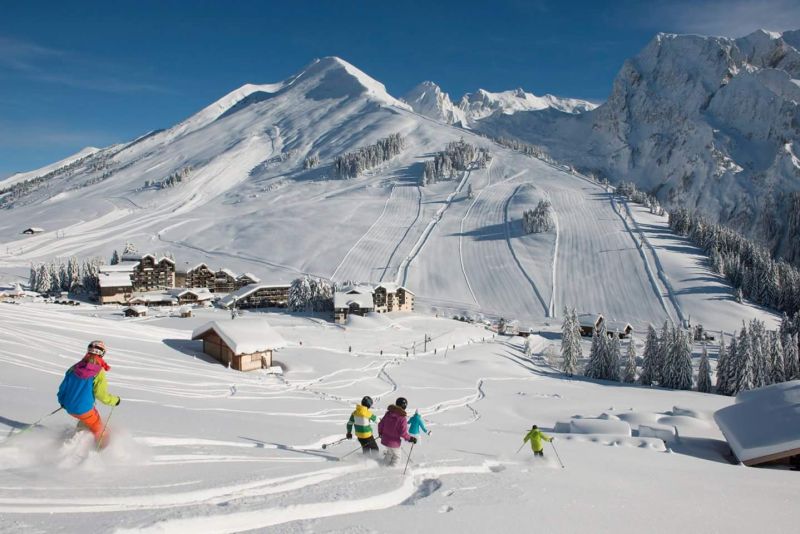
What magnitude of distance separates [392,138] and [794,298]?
141 m

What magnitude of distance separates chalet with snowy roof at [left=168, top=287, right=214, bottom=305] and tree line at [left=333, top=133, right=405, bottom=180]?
324ft

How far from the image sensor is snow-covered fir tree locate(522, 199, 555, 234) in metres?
110

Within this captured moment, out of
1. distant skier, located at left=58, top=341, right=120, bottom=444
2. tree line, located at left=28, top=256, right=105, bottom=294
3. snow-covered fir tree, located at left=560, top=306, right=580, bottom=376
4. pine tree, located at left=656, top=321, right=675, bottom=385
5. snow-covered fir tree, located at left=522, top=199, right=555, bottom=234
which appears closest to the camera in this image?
distant skier, located at left=58, top=341, right=120, bottom=444

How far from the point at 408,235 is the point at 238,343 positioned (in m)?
91.0

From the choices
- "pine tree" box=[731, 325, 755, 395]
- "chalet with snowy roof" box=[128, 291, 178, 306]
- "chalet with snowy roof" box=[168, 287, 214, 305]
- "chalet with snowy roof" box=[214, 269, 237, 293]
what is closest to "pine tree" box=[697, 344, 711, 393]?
"pine tree" box=[731, 325, 755, 395]

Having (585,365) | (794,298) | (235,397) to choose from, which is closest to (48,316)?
(235,397)

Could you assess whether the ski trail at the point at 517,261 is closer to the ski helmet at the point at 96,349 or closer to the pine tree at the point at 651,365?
the pine tree at the point at 651,365

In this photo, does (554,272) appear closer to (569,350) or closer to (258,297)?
(569,350)

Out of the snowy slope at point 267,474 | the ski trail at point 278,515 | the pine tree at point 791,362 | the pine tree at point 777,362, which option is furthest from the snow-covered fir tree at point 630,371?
the ski trail at point 278,515

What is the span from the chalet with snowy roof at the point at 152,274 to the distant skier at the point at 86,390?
82.1 metres

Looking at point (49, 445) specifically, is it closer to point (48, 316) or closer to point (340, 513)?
point (340, 513)

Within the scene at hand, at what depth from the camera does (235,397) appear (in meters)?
16.4

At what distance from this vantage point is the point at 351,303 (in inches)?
2687

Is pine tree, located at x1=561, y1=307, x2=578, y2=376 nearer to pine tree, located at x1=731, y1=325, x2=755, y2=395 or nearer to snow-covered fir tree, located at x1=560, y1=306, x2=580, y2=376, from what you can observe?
snow-covered fir tree, located at x1=560, y1=306, x2=580, y2=376
